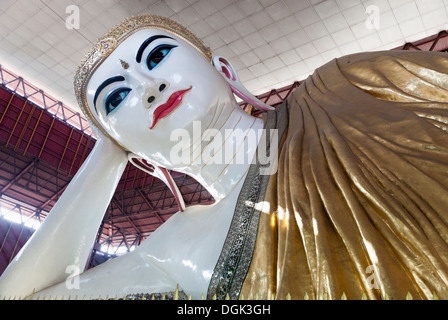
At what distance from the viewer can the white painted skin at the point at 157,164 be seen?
1.82 metres

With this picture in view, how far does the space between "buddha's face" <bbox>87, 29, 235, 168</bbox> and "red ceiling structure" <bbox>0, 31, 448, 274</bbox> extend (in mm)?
7348

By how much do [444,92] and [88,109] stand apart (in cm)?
226

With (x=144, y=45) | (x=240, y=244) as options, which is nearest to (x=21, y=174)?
(x=144, y=45)

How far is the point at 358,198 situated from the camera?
47.3 inches

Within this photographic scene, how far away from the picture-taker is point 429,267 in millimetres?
931

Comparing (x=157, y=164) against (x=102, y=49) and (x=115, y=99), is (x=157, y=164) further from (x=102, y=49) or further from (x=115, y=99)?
(x=102, y=49)

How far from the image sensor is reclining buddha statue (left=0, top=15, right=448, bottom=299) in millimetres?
1057

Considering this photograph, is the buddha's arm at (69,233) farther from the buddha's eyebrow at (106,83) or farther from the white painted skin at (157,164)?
the buddha's eyebrow at (106,83)

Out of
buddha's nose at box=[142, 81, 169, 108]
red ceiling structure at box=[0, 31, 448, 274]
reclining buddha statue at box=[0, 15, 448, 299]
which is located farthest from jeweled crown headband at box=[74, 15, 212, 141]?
red ceiling structure at box=[0, 31, 448, 274]

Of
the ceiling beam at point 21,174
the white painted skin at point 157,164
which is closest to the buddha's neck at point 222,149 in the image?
the white painted skin at point 157,164
